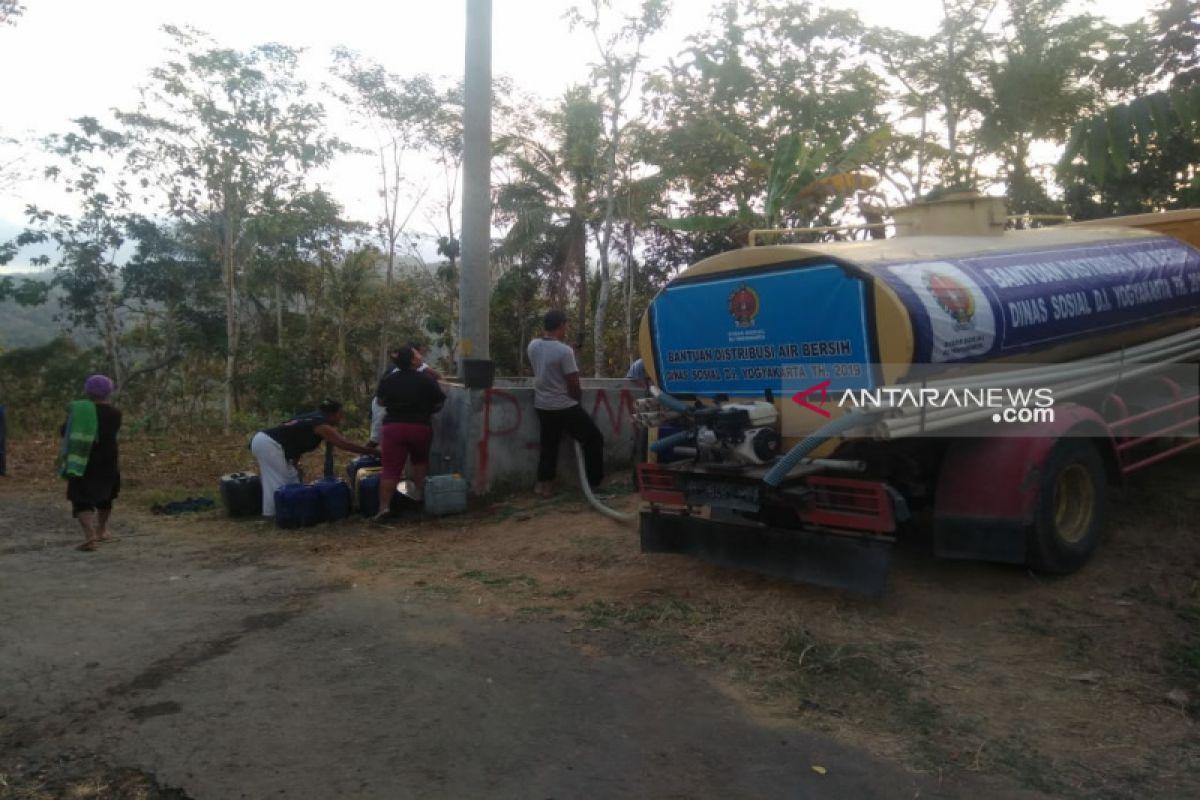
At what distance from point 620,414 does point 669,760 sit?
6293 millimetres

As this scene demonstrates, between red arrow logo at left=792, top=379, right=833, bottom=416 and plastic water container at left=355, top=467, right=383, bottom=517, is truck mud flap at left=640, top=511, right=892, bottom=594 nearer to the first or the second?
red arrow logo at left=792, top=379, right=833, bottom=416

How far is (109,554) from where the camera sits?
757 cm

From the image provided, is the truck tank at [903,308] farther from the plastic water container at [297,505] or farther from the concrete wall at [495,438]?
the plastic water container at [297,505]

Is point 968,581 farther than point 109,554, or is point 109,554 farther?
point 109,554

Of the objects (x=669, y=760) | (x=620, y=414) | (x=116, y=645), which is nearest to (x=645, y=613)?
(x=669, y=760)

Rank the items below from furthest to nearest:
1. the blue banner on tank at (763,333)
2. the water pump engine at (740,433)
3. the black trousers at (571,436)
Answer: the black trousers at (571,436), the water pump engine at (740,433), the blue banner on tank at (763,333)

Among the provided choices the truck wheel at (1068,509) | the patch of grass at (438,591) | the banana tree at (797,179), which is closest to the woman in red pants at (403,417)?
the patch of grass at (438,591)

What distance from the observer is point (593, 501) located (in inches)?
314

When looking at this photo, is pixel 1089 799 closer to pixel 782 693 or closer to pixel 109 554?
pixel 782 693

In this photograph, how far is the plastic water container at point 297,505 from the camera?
827 cm

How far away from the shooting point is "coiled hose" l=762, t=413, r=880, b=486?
15.8 feet

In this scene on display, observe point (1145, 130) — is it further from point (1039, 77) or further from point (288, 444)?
point (1039, 77)

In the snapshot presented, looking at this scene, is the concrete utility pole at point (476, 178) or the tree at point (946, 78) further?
the tree at point (946, 78)

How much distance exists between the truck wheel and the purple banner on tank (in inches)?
27.4
